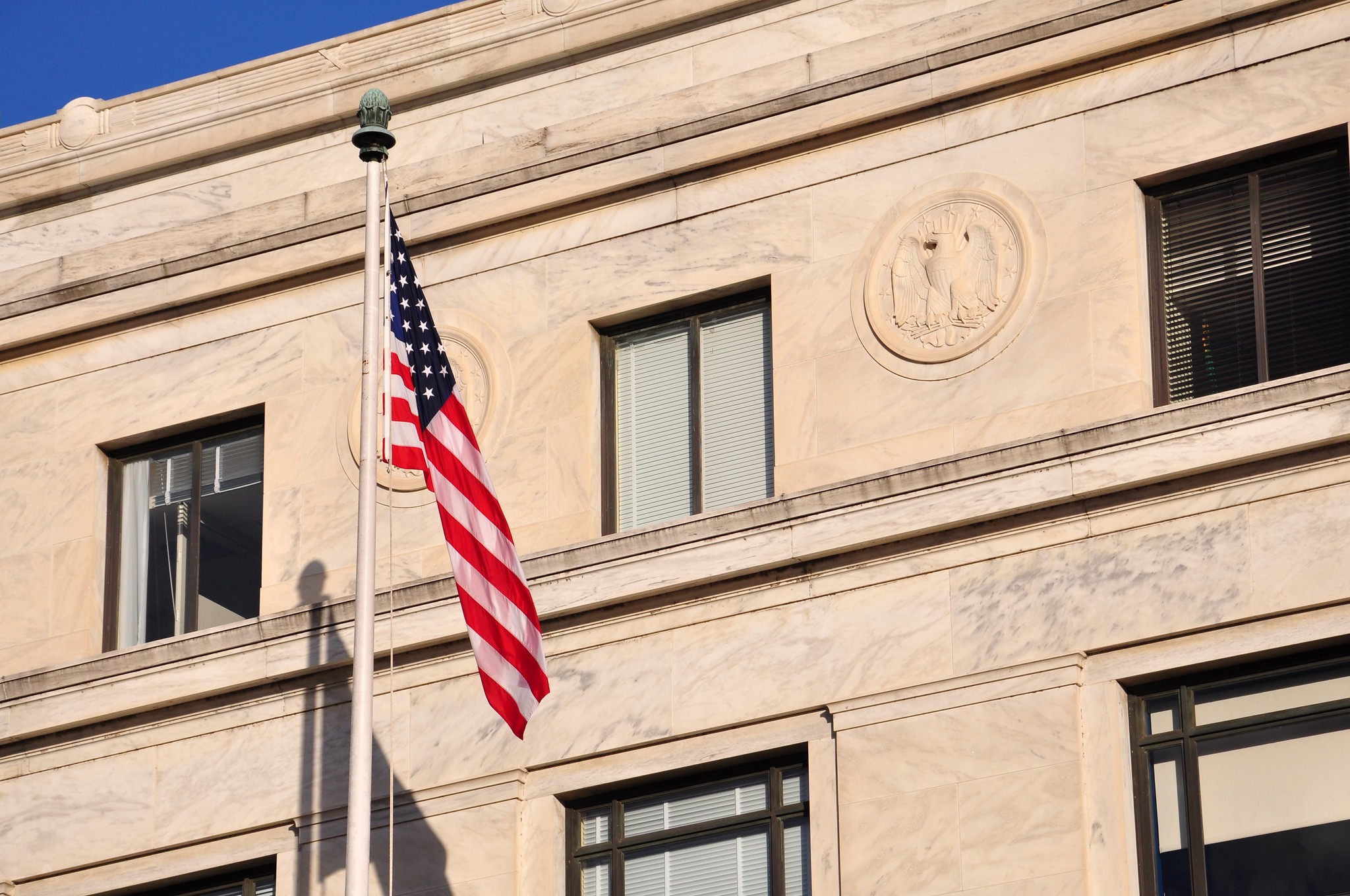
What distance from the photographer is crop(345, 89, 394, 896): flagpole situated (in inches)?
875

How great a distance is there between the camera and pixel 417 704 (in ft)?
84.9

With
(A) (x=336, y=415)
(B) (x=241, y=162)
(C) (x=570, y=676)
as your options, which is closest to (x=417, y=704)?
(C) (x=570, y=676)

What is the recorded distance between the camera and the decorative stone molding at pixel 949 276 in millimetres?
25047

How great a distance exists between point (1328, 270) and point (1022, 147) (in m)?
2.82

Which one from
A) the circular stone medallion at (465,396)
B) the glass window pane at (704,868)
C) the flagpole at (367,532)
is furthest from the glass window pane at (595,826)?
the circular stone medallion at (465,396)

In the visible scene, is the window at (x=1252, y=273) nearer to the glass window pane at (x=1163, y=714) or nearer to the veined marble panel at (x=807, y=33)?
the glass window pane at (x=1163, y=714)

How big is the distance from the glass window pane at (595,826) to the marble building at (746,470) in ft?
0.11

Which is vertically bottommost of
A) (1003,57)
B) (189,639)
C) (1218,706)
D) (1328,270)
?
(1218,706)

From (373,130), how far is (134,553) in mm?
6262

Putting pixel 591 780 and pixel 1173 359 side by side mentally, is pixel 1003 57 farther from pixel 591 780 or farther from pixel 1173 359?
pixel 591 780

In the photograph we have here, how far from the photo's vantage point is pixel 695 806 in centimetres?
2469

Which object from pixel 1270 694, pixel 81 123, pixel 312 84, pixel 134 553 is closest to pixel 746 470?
pixel 1270 694

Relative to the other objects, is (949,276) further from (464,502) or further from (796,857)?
(796,857)

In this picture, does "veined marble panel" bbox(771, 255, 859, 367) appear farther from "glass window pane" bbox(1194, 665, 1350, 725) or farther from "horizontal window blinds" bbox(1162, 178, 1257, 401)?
"glass window pane" bbox(1194, 665, 1350, 725)
